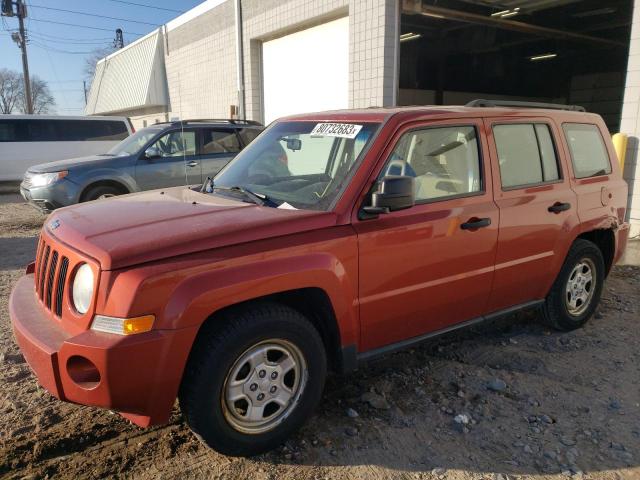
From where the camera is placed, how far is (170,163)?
9164 mm

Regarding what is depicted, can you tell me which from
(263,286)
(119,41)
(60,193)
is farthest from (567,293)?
(119,41)

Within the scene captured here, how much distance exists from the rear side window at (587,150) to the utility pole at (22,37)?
110ft

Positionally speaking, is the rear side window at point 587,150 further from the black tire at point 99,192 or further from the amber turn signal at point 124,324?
the black tire at point 99,192

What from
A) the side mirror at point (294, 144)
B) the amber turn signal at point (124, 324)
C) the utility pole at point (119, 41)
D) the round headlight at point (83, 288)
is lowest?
the amber turn signal at point (124, 324)

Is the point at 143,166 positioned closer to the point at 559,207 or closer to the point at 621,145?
the point at 559,207

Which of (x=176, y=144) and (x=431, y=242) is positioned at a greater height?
(x=176, y=144)

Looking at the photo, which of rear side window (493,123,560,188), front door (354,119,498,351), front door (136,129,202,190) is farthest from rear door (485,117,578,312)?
front door (136,129,202,190)

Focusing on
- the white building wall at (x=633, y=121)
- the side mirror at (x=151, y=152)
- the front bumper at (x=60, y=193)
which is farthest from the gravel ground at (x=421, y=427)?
the side mirror at (x=151, y=152)

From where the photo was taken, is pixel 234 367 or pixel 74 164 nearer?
pixel 234 367

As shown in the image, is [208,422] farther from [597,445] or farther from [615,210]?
[615,210]

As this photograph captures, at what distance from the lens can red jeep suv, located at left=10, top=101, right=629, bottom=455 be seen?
8.07ft

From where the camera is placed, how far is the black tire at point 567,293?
14.4ft

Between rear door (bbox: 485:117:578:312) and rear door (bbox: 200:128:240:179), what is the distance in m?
6.09

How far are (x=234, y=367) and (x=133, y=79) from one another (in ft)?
83.2
